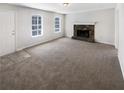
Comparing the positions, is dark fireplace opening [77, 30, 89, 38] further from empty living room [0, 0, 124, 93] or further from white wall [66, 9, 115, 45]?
white wall [66, 9, 115, 45]

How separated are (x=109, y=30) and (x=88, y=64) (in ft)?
13.8

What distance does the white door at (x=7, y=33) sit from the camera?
201 inches

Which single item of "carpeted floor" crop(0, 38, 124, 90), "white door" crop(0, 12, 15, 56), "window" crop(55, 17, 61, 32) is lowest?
"carpeted floor" crop(0, 38, 124, 90)

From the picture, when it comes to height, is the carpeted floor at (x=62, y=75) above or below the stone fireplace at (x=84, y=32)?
below

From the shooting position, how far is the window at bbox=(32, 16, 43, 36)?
7531mm

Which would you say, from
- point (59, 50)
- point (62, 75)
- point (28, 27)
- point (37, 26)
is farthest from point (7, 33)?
point (62, 75)

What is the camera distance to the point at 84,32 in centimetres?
953

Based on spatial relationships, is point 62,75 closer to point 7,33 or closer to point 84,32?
point 7,33

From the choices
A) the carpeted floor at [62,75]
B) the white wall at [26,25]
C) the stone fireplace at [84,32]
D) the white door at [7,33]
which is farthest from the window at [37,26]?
the carpeted floor at [62,75]

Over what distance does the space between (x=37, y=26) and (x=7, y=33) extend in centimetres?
264

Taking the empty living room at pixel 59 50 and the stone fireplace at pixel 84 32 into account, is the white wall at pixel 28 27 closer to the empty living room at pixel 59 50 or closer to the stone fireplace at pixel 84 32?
the empty living room at pixel 59 50

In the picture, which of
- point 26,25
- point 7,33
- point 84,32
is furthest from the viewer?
point 84,32

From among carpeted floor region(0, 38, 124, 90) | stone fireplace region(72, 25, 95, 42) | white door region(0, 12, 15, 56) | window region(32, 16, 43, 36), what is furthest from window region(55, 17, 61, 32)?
carpeted floor region(0, 38, 124, 90)

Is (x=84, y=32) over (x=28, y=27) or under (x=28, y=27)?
under
